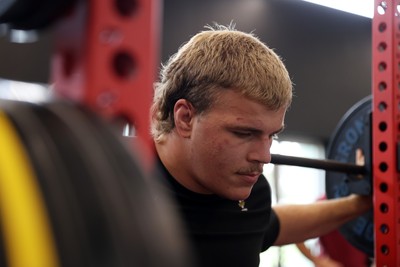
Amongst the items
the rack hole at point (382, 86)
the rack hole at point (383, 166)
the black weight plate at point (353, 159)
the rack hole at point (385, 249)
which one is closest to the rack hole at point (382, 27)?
the rack hole at point (382, 86)

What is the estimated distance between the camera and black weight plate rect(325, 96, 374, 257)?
178 cm

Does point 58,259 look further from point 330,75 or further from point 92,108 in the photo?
point 330,75

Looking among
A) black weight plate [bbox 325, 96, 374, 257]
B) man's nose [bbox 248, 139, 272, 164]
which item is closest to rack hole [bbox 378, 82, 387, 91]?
black weight plate [bbox 325, 96, 374, 257]

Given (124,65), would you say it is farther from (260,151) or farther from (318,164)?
(318,164)

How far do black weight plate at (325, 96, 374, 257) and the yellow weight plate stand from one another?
147 cm

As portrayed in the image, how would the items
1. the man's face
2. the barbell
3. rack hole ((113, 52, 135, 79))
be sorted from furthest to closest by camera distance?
the barbell < the man's face < rack hole ((113, 52, 135, 79))

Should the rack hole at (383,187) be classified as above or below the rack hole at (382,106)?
below

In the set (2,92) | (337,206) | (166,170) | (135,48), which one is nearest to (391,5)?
(337,206)

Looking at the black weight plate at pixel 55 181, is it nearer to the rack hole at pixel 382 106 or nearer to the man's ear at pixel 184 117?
the man's ear at pixel 184 117

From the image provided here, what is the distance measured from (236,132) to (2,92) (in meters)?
0.81

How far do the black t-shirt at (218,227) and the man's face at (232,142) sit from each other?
8 centimetres

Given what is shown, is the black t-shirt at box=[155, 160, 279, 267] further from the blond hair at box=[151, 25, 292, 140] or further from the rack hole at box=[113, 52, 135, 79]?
the rack hole at box=[113, 52, 135, 79]

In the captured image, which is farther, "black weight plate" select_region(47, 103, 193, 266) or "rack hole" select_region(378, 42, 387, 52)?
"rack hole" select_region(378, 42, 387, 52)

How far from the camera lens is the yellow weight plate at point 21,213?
0.37 metres
